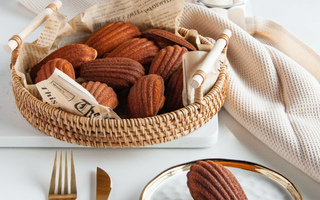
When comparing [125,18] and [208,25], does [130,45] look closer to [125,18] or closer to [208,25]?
[125,18]

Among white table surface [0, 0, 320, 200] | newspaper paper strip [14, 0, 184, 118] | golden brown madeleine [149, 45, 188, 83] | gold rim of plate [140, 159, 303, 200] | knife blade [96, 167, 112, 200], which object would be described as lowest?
white table surface [0, 0, 320, 200]

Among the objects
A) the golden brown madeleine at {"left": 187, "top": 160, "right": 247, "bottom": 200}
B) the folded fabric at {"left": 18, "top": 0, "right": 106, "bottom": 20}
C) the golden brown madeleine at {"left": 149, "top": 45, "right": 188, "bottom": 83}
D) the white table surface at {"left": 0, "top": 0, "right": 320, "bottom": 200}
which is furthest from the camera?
the folded fabric at {"left": 18, "top": 0, "right": 106, "bottom": 20}

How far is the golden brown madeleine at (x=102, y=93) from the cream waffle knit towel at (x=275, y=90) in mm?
238

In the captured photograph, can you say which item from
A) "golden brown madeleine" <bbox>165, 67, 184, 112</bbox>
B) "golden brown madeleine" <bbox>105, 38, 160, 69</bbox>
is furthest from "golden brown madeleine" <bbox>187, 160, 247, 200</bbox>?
"golden brown madeleine" <bbox>105, 38, 160, 69</bbox>

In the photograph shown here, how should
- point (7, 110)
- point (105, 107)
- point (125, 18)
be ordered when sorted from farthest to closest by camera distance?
1. point (125, 18)
2. point (7, 110)
3. point (105, 107)

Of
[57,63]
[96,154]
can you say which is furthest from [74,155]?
[57,63]

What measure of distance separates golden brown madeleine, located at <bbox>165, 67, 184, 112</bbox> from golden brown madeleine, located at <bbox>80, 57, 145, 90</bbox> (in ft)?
0.22

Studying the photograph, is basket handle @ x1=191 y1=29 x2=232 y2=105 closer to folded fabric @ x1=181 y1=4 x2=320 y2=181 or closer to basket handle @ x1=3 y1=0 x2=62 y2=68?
folded fabric @ x1=181 y1=4 x2=320 y2=181

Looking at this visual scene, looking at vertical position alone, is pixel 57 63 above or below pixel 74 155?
above

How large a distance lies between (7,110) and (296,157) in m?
0.55

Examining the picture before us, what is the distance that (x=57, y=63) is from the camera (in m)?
0.66

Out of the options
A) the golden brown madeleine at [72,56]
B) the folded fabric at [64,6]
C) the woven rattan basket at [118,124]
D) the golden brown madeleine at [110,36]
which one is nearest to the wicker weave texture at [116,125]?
the woven rattan basket at [118,124]

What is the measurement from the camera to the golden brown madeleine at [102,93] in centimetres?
61

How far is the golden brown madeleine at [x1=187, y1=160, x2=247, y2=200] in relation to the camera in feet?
1.50
